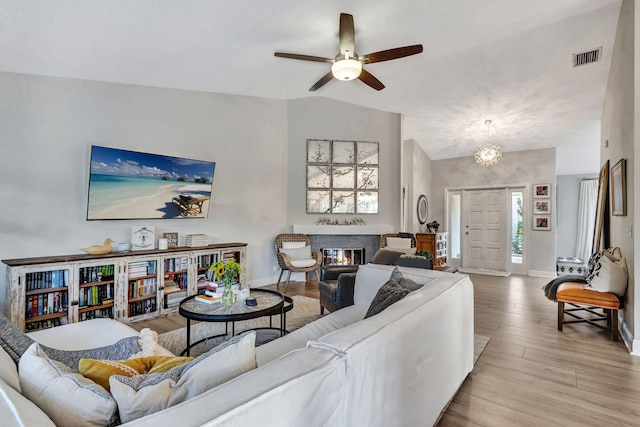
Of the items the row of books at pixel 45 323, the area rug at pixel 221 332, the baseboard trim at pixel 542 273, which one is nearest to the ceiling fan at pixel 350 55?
the area rug at pixel 221 332

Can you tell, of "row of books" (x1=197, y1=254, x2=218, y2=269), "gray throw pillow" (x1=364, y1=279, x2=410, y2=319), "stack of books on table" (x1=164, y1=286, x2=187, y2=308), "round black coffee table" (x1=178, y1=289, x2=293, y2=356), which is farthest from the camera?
"row of books" (x1=197, y1=254, x2=218, y2=269)

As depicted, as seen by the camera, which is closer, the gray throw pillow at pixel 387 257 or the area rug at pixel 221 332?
the area rug at pixel 221 332

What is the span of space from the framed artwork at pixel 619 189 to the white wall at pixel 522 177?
297 centimetres

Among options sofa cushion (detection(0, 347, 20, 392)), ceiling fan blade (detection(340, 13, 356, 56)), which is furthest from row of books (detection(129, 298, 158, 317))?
ceiling fan blade (detection(340, 13, 356, 56))

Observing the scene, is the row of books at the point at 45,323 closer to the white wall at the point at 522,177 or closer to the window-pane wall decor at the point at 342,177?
the window-pane wall decor at the point at 342,177

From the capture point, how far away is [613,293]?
3.25 m

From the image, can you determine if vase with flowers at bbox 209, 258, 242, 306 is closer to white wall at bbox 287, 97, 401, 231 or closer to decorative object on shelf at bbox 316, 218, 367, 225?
white wall at bbox 287, 97, 401, 231

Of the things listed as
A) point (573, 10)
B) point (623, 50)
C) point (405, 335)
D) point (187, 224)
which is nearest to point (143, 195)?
point (187, 224)

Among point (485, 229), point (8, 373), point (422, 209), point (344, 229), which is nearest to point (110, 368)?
point (8, 373)

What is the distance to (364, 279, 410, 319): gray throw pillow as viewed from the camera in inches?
77.2

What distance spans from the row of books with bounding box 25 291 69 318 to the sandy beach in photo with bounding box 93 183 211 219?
0.95 m

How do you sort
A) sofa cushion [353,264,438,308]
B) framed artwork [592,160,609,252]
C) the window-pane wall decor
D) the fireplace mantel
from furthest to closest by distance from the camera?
the window-pane wall decor < the fireplace mantel < framed artwork [592,160,609,252] < sofa cushion [353,264,438,308]

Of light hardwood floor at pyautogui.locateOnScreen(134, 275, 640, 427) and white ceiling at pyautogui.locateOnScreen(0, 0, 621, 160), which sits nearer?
light hardwood floor at pyautogui.locateOnScreen(134, 275, 640, 427)

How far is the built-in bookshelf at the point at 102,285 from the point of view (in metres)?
3.07
